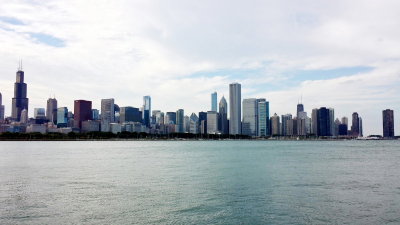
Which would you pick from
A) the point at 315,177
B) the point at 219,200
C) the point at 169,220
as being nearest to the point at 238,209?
the point at 219,200

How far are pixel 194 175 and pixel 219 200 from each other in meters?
23.3

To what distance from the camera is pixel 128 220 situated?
3138 centimetres

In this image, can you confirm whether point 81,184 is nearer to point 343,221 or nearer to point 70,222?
point 70,222

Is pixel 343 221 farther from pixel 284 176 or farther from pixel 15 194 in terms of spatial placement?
pixel 15 194

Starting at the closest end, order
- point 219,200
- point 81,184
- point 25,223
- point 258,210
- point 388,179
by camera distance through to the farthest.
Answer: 1. point 25,223
2. point 258,210
3. point 219,200
4. point 81,184
5. point 388,179

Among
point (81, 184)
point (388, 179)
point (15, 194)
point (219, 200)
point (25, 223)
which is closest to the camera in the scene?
point (25, 223)

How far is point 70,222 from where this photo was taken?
100ft

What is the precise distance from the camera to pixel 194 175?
205 ft

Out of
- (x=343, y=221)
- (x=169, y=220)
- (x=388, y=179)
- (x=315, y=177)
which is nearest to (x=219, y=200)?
(x=169, y=220)

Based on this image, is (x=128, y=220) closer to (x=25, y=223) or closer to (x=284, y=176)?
(x=25, y=223)

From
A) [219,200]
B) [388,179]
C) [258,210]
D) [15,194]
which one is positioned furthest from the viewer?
[388,179]

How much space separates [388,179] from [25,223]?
5340 cm

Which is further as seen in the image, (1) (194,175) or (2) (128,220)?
(1) (194,175)

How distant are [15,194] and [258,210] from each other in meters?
28.2
